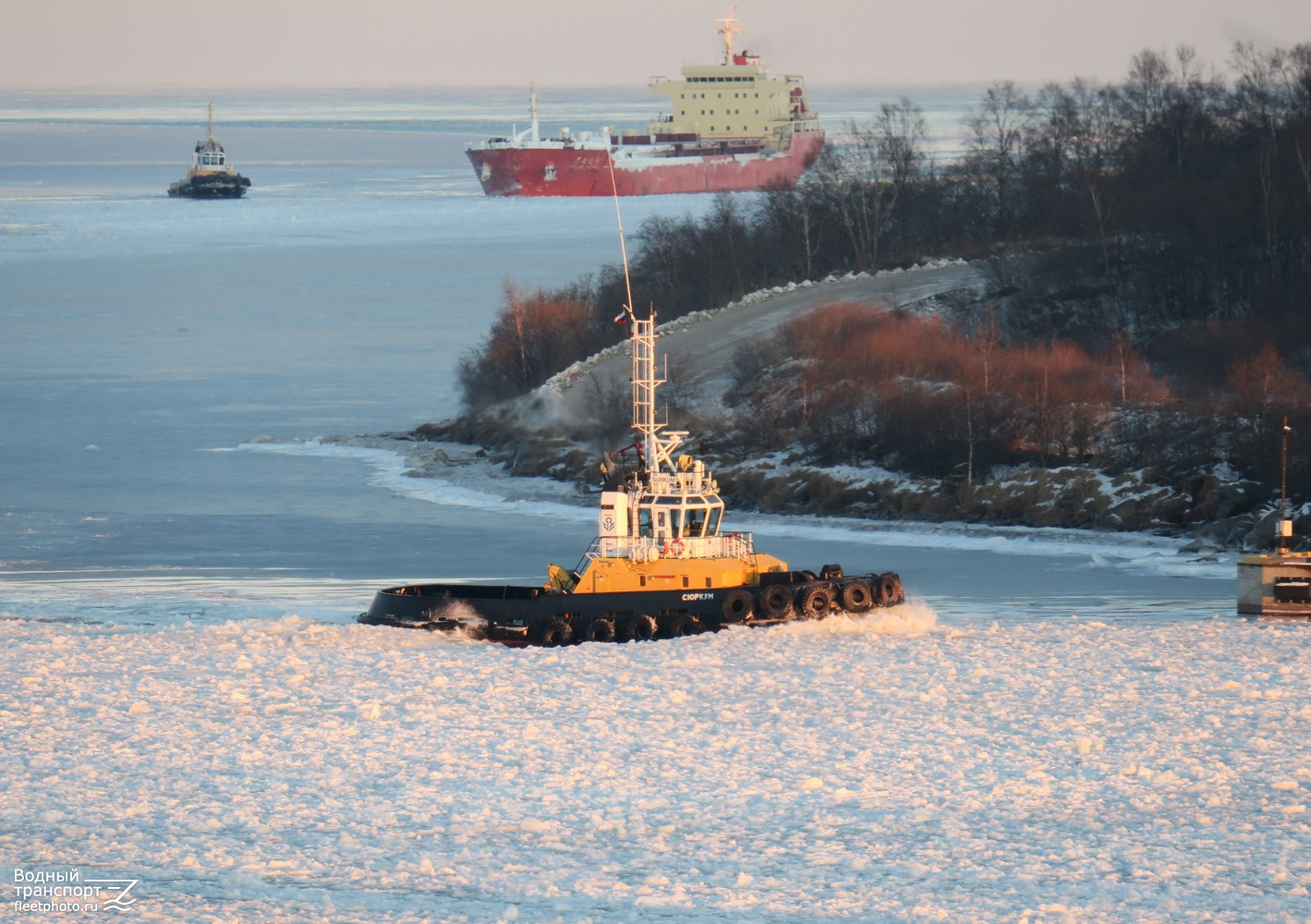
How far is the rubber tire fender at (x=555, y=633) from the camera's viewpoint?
23.9 m

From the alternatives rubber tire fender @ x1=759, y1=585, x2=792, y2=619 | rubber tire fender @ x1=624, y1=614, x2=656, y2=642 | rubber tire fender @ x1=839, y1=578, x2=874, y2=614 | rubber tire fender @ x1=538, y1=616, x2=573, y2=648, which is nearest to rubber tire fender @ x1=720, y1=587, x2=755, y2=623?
rubber tire fender @ x1=759, y1=585, x2=792, y2=619

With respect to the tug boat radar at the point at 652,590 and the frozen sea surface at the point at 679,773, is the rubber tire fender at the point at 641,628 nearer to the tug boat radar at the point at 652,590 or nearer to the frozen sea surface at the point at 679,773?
the tug boat radar at the point at 652,590

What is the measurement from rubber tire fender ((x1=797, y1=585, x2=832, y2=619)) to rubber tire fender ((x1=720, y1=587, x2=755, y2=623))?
26.1 inches

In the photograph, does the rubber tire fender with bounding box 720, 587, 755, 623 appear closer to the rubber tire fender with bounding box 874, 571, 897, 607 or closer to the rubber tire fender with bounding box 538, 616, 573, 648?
the rubber tire fender with bounding box 874, 571, 897, 607

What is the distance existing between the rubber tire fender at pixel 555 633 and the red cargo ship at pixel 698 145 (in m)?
122

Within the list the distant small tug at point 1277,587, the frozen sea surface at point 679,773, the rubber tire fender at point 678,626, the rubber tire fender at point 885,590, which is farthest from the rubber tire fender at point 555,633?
the distant small tug at point 1277,587

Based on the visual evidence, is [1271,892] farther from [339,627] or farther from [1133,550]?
[1133,550]

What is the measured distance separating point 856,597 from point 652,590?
2.69 metres

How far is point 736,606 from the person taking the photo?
24.0 m

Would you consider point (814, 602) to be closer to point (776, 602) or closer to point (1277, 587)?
point (776, 602)

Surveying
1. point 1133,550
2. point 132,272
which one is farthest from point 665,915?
point 132,272

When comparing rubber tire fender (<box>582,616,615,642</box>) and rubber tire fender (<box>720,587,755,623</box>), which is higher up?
rubber tire fender (<box>720,587,755,623</box>)

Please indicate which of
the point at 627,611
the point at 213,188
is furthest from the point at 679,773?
the point at 213,188

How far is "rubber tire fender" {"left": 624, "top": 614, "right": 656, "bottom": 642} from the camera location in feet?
78.2
